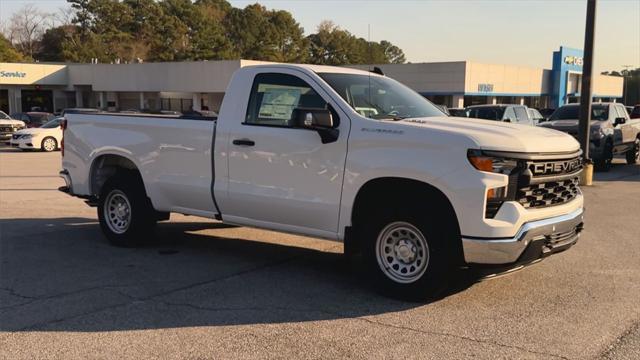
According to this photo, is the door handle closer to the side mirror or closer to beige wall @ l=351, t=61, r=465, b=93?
the side mirror

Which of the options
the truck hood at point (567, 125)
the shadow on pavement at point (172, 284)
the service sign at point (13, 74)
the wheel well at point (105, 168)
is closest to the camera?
the shadow on pavement at point (172, 284)

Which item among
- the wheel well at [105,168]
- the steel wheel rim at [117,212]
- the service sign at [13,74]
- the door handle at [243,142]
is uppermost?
the service sign at [13,74]

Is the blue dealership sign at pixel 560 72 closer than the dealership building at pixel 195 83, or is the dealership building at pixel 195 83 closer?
the dealership building at pixel 195 83

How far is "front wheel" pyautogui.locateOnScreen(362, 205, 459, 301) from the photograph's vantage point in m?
5.38

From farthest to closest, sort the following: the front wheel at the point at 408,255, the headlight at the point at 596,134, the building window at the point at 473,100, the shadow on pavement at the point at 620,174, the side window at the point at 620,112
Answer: the building window at the point at 473,100, the side window at the point at 620,112, the headlight at the point at 596,134, the shadow on pavement at the point at 620,174, the front wheel at the point at 408,255

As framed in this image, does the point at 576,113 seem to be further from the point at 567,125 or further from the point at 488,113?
the point at 488,113

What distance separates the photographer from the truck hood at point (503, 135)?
204 inches

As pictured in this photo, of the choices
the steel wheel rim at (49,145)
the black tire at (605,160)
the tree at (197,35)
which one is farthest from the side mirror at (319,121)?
the tree at (197,35)

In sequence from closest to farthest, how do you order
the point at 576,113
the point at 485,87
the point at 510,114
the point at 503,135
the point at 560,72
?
the point at 503,135 → the point at 576,113 → the point at 510,114 → the point at 485,87 → the point at 560,72

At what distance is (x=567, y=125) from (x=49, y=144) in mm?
20559

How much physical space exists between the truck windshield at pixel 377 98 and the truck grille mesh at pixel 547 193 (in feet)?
4.86

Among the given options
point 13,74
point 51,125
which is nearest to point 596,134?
point 51,125

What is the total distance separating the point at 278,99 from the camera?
6.60 m

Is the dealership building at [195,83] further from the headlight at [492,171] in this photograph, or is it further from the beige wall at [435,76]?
the headlight at [492,171]
